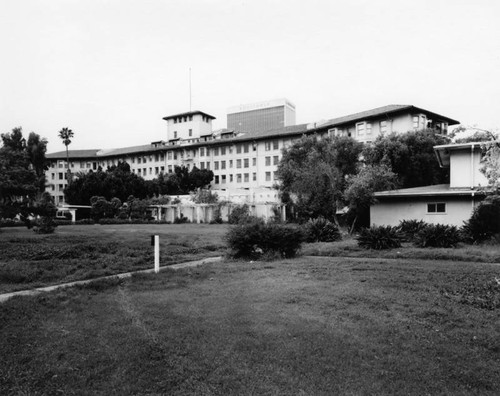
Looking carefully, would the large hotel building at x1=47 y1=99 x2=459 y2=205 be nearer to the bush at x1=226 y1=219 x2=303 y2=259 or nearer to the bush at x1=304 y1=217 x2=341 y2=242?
the bush at x1=304 y1=217 x2=341 y2=242

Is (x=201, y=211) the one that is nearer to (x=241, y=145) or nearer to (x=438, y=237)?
(x=241, y=145)

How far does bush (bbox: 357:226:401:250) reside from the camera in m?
19.0

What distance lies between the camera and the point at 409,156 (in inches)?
1564

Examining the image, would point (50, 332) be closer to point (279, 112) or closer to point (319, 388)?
point (319, 388)

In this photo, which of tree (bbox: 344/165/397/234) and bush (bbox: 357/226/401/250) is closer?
bush (bbox: 357/226/401/250)

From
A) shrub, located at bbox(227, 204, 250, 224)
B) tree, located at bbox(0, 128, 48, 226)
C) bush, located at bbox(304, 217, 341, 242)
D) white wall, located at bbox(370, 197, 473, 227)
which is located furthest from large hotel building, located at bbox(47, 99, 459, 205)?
bush, located at bbox(304, 217, 341, 242)

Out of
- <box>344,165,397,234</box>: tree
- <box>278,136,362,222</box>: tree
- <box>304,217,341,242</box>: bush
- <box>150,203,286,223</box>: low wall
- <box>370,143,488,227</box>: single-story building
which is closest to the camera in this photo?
<box>304,217,341,242</box>: bush

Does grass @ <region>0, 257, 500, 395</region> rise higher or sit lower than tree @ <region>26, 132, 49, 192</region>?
A: lower

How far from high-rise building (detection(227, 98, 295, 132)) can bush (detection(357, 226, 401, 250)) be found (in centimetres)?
7946

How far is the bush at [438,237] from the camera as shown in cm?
1897

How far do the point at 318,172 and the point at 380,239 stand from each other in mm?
14109

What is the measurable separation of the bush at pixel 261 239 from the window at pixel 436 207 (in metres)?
12.6

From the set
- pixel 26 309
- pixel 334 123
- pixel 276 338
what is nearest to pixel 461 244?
pixel 276 338

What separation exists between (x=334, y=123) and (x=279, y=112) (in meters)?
43.0
